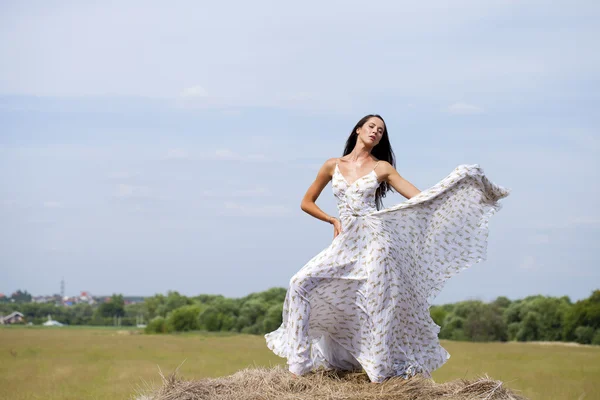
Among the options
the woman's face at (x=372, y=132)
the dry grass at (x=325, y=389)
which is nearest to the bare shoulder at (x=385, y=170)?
the woman's face at (x=372, y=132)

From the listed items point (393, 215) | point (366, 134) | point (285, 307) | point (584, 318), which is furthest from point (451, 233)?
point (584, 318)

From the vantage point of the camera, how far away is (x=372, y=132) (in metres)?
6.45

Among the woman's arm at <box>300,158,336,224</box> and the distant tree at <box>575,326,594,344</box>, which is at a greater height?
the woman's arm at <box>300,158,336,224</box>

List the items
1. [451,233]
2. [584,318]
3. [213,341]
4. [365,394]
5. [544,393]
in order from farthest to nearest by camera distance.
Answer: [584,318]
[213,341]
[544,393]
[451,233]
[365,394]

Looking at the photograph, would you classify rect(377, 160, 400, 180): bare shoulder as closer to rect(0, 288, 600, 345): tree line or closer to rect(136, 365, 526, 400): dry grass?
rect(136, 365, 526, 400): dry grass

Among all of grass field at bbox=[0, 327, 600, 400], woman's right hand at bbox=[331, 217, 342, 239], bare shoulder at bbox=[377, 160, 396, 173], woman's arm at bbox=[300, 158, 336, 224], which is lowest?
grass field at bbox=[0, 327, 600, 400]

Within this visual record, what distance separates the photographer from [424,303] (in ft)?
21.1

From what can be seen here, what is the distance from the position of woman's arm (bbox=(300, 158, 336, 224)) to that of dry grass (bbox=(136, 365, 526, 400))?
1.47 m

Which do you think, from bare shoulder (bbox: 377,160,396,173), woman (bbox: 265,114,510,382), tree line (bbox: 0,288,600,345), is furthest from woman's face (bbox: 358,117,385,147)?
tree line (bbox: 0,288,600,345)

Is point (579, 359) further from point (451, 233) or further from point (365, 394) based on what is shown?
point (365, 394)

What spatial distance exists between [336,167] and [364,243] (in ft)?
2.65

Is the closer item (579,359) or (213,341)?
(579,359)

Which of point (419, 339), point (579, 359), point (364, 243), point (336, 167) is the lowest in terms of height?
point (579, 359)

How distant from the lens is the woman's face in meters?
6.44
